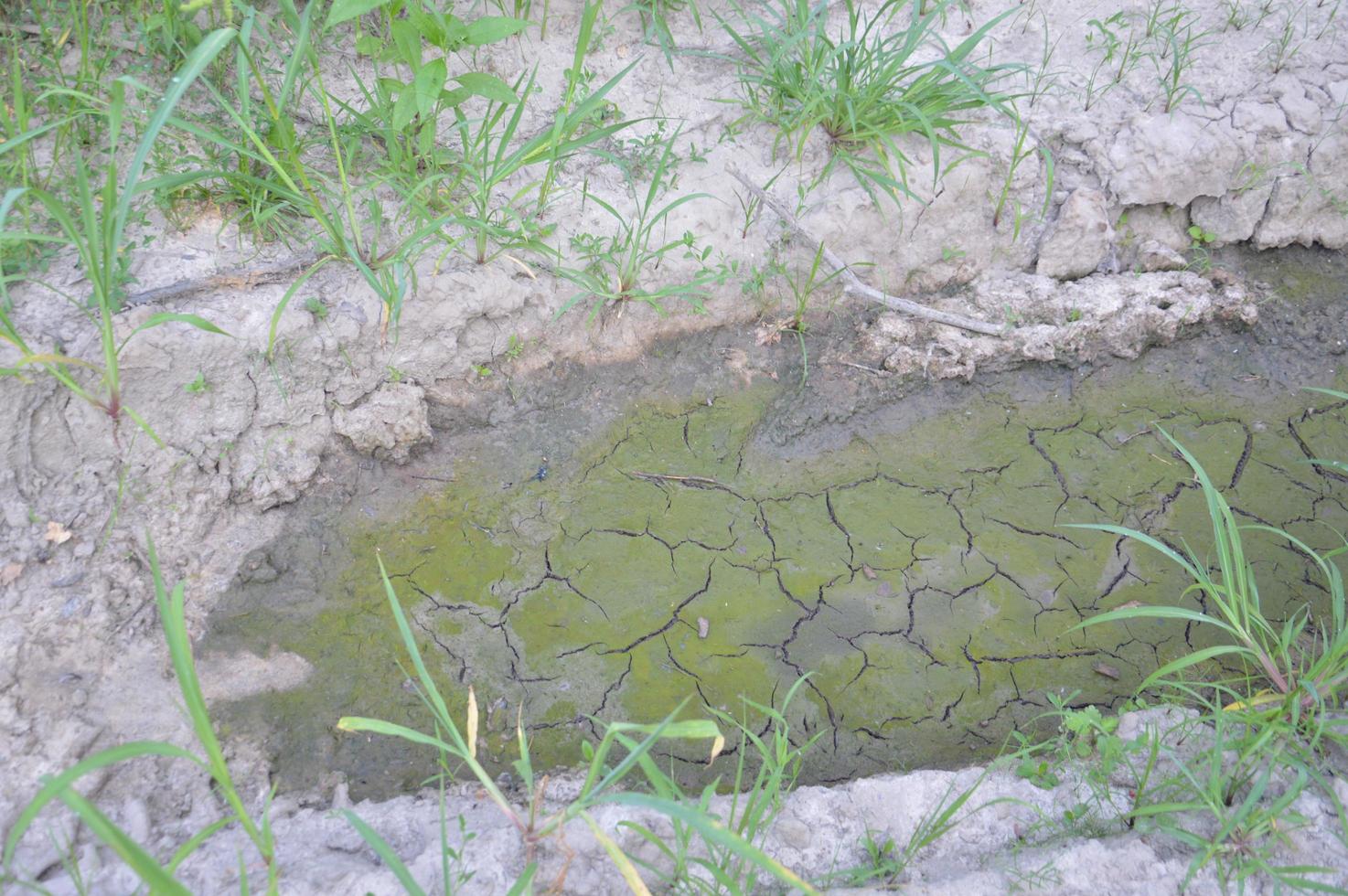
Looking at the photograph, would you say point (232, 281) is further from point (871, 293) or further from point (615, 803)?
point (871, 293)

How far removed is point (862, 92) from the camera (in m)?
2.57

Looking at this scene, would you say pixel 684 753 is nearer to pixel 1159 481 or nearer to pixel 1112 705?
pixel 1112 705

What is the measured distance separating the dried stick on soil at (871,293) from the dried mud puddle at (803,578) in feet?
0.73

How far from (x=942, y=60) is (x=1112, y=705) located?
1770 mm

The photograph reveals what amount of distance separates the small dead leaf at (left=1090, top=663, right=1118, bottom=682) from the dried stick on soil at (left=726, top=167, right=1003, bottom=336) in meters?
1.01

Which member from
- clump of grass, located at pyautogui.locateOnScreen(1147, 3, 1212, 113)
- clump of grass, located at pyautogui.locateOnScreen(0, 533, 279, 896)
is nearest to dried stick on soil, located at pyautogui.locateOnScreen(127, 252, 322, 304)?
clump of grass, located at pyautogui.locateOnScreen(0, 533, 279, 896)

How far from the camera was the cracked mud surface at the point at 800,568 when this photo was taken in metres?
2.03

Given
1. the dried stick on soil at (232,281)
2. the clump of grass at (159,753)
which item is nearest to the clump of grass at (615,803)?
the clump of grass at (159,753)

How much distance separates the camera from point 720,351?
2.63 m

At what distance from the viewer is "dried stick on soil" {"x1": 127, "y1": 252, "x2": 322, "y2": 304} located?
2084mm

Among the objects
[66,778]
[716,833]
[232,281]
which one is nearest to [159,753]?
[66,778]

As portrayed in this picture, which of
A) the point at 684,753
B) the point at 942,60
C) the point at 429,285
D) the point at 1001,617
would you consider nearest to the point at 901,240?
the point at 942,60

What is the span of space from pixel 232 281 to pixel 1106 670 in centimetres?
235

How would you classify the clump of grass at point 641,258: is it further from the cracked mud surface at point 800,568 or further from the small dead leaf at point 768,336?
the cracked mud surface at point 800,568
